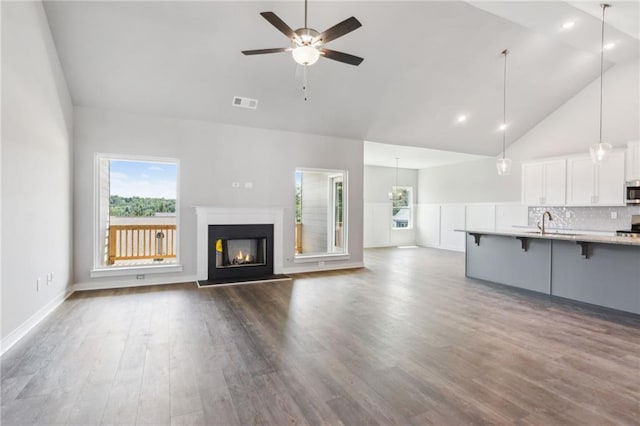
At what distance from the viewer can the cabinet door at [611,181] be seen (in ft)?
20.4

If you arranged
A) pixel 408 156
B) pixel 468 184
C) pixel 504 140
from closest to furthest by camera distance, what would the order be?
pixel 504 140, pixel 408 156, pixel 468 184

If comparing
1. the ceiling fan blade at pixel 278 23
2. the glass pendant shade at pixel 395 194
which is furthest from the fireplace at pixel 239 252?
the glass pendant shade at pixel 395 194

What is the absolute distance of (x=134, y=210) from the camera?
5676 millimetres

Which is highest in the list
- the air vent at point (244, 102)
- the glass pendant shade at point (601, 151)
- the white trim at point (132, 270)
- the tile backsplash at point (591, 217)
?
the air vent at point (244, 102)

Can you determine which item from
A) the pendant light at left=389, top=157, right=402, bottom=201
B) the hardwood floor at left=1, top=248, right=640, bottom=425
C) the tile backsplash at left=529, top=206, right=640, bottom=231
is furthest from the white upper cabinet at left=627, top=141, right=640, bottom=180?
the pendant light at left=389, top=157, right=402, bottom=201

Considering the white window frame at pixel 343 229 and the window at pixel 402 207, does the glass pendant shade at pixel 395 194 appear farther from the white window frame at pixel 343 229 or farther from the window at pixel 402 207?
the white window frame at pixel 343 229

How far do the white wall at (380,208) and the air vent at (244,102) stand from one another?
19.8 ft

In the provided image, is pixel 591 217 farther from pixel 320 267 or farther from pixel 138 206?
pixel 138 206

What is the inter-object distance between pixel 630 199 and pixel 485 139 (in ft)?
9.95

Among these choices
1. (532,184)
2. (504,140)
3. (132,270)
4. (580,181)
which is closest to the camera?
(132,270)

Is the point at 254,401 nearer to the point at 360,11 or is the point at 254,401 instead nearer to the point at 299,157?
the point at 360,11

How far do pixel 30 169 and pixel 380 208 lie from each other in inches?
364

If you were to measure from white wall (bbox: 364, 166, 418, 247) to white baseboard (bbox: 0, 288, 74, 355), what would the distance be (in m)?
8.30

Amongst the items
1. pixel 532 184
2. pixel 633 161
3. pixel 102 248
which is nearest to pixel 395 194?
pixel 532 184
